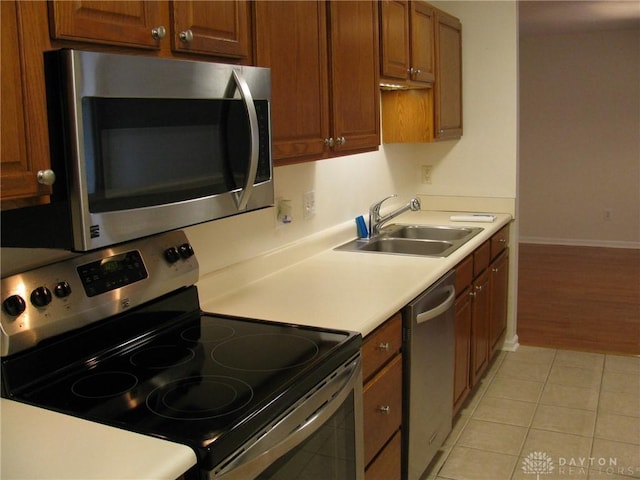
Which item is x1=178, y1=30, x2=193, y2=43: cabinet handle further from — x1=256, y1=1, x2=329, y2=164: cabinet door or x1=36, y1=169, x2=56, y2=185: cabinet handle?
x1=36, y1=169, x2=56, y2=185: cabinet handle

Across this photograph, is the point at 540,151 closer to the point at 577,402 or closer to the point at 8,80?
the point at 577,402

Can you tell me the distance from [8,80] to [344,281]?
1502 millimetres

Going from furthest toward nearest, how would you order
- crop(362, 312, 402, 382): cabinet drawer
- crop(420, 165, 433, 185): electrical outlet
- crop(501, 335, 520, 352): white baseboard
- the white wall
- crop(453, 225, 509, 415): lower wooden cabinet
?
1. the white wall
2. crop(420, 165, 433, 185): electrical outlet
3. crop(501, 335, 520, 352): white baseboard
4. crop(453, 225, 509, 415): lower wooden cabinet
5. crop(362, 312, 402, 382): cabinet drawer

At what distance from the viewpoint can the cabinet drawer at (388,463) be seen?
214 cm

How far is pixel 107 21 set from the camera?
1381 millimetres

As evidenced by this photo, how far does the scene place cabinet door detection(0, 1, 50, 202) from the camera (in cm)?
119

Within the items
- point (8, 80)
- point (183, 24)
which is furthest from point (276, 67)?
point (8, 80)

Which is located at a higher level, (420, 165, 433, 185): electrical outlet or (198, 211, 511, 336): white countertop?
(420, 165, 433, 185): electrical outlet

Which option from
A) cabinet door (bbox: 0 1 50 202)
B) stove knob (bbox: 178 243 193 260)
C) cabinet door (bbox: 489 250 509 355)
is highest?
cabinet door (bbox: 0 1 50 202)

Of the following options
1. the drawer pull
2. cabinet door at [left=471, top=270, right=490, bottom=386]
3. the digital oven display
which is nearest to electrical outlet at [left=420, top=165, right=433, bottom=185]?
cabinet door at [left=471, top=270, right=490, bottom=386]

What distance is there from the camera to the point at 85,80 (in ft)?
4.24

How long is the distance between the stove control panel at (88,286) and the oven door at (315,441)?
1.76 feet

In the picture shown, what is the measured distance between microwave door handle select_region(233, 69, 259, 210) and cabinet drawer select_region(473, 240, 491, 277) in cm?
170

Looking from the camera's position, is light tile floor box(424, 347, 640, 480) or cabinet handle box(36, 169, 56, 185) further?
light tile floor box(424, 347, 640, 480)
